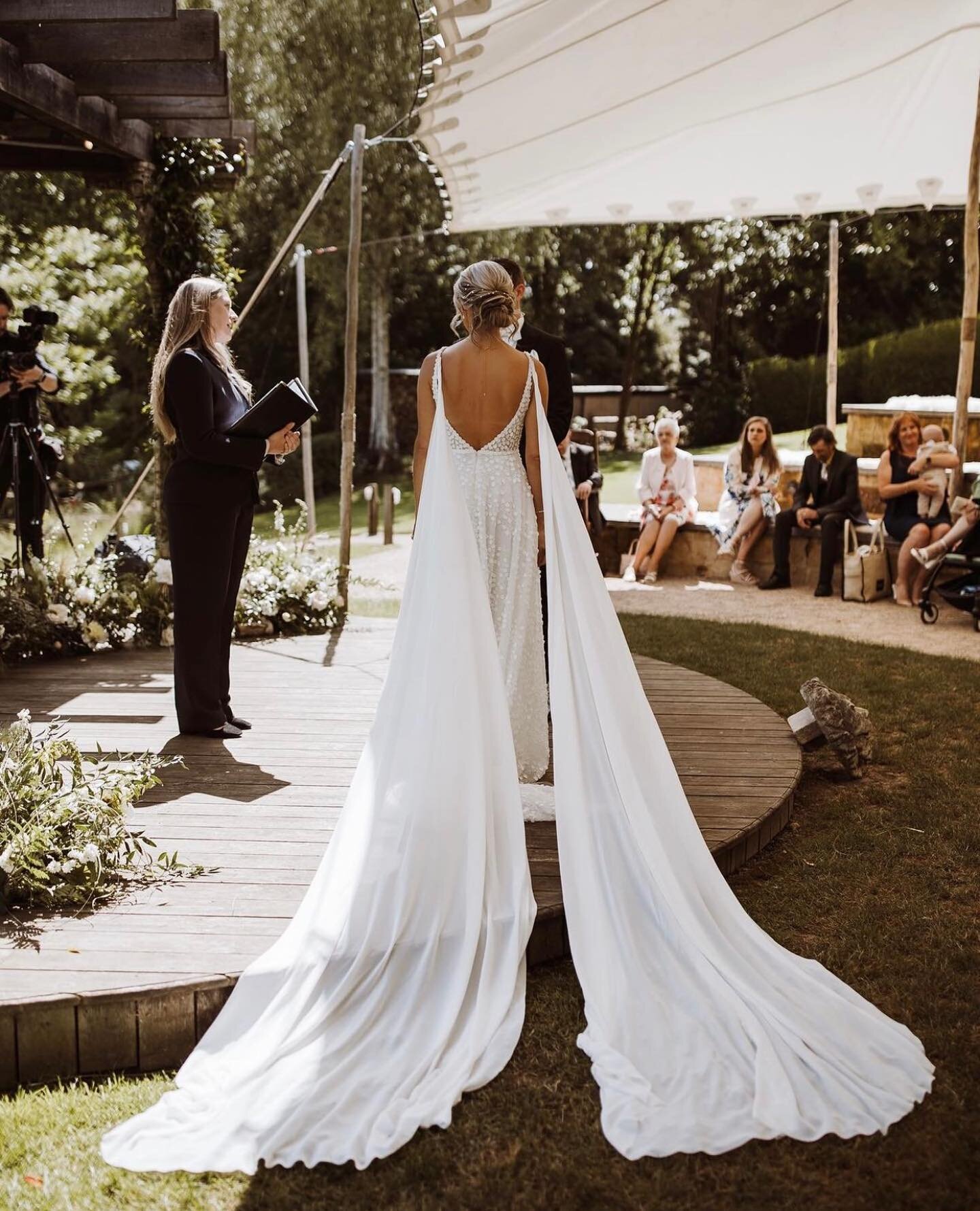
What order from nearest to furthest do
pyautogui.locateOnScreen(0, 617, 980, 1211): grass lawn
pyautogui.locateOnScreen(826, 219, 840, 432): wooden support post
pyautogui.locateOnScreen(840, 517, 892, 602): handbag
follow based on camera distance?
pyautogui.locateOnScreen(0, 617, 980, 1211): grass lawn < pyautogui.locateOnScreen(840, 517, 892, 602): handbag < pyautogui.locateOnScreen(826, 219, 840, 432): wooden support post

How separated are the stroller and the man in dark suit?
1056mm

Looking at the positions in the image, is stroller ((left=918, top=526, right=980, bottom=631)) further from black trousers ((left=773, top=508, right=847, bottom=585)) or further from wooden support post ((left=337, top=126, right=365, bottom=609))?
wooden support post ((left=337, top=126, right=365, bottom=609))

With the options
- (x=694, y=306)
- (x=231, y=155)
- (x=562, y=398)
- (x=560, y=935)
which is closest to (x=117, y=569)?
(x=231, y=155)

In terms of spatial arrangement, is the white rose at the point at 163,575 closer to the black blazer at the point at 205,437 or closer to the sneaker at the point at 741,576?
the black blazer at the point at 205,437

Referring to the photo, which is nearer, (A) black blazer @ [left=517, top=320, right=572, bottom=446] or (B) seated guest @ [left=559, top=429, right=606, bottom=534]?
(A) black blazer @ [left=517, top=320, right=572, bottom=446]

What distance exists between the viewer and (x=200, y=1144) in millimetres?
2322

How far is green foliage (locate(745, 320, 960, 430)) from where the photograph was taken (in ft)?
57.2

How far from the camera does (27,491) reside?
7.45 meters

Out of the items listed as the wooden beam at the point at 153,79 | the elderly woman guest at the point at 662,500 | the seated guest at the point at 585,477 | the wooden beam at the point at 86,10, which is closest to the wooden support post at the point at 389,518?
the elderly woman guest at the point at 662,500

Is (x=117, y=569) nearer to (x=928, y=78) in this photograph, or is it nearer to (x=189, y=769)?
(x=189, y=769)

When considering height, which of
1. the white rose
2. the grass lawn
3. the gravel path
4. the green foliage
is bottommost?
the grass lawn

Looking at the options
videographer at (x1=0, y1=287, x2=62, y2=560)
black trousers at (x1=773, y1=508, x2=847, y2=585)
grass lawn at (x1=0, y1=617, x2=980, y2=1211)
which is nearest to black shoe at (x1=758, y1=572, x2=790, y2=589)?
black trousers at (x1=773, y1=508, x2=847, y2=585)

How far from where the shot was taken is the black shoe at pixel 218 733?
185 inches

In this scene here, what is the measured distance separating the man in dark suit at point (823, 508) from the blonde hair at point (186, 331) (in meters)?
5.71
